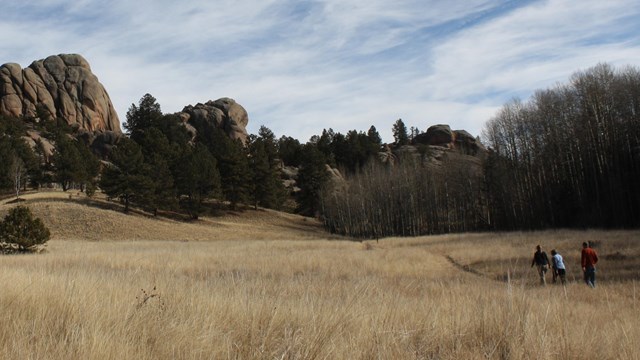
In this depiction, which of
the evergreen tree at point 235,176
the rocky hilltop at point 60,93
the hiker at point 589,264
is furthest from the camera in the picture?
the rocky hilltop at point 60,93

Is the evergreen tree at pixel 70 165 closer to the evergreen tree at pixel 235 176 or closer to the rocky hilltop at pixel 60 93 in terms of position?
the evergreen tree at pixel 235 176

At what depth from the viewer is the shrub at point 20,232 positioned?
81.9 ft

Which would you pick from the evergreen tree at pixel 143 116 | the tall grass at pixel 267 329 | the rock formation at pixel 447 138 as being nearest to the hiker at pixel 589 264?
the tall grass at pixel 267 329

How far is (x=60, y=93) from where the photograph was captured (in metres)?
110

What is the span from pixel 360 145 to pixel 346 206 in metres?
30.7

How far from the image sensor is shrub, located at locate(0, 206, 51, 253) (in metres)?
25.0

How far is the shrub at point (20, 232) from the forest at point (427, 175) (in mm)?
31965

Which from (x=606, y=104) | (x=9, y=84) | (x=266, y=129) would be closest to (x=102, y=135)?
(x=9, y=84)

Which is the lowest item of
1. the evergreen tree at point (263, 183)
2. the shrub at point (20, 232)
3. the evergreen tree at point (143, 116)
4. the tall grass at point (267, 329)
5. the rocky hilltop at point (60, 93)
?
the tall grass at point (267, 329)

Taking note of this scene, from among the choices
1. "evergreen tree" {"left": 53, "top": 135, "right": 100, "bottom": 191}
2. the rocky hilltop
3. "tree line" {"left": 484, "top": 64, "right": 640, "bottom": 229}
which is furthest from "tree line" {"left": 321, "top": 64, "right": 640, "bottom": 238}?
the rocky hilltop

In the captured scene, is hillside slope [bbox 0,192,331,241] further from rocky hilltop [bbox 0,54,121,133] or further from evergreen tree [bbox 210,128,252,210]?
rocky hilltop [bbox 0,54,121,133]

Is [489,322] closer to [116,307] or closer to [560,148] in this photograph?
[116,307]

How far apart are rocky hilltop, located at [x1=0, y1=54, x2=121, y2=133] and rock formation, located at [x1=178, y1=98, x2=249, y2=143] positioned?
62.0ft

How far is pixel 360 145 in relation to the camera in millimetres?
106250
